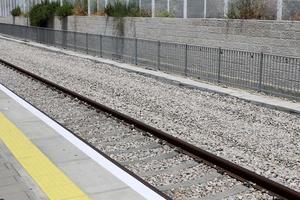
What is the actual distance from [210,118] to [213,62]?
5703 millimetres

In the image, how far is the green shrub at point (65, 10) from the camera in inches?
1448

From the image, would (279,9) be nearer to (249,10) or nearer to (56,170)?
(249,10)

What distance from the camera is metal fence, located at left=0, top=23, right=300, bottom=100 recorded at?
1367 centimetres

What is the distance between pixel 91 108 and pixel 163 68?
781cm

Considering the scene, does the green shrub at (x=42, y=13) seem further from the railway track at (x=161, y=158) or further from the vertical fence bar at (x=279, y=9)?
the railway track at (x=161, y=158)

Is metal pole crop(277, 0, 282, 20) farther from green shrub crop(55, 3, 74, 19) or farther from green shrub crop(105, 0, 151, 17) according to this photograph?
green shrub crop(55, 3, 74, 19)

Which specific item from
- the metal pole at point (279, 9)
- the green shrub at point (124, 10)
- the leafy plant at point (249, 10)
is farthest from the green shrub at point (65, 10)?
the metal pole at point (279, 9)

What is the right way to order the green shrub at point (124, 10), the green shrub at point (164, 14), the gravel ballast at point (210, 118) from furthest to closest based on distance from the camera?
the green shrub at point (124, 10)
the green shrub at point (164, 14)
the gravel ballast at point (210, 118)

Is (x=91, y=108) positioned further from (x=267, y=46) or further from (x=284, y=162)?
(x=267, y=46)

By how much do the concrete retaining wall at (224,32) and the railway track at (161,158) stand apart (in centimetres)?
648

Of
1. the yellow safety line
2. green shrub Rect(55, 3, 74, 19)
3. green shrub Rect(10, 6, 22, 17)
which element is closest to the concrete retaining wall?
green shrub Rect(55, 3, 74, 19)

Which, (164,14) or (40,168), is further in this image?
(164,14)

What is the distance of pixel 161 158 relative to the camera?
8.04 meters

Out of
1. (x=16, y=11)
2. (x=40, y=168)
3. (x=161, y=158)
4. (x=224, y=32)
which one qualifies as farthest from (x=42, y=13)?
(x=40, y=168)
